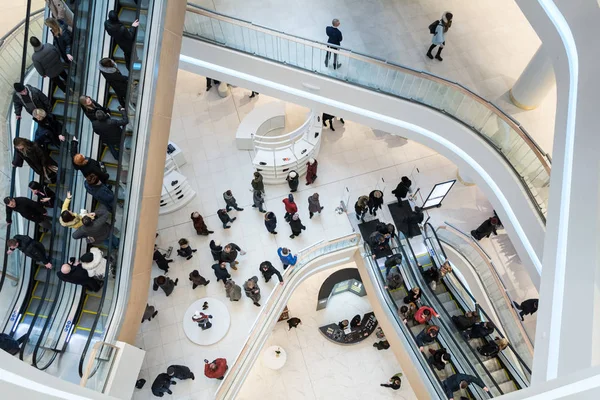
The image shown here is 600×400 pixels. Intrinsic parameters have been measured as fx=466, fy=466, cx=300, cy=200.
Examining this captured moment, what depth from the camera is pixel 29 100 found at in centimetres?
794

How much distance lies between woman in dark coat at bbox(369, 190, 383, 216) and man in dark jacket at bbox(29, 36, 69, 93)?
7.47 m

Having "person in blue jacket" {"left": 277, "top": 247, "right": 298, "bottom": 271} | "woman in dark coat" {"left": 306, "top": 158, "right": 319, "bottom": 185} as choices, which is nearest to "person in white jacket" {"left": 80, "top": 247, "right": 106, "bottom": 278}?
"person in blue jacket" {"left": 277, "top": 247, "right": 298, "bottom": 271}

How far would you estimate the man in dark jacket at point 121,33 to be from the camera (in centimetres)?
793

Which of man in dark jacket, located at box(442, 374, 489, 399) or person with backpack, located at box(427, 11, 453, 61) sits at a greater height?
person with backpack, located at box(427, 11, 453, 61)

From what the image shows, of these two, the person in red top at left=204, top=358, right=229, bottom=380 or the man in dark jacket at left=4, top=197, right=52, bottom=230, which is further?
the person in red top at left=204, top=358, right=229, bottom=380

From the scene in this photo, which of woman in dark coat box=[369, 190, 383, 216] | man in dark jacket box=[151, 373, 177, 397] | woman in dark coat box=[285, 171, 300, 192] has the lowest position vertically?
man in dark jacket box=[151, 373, 177, 397]

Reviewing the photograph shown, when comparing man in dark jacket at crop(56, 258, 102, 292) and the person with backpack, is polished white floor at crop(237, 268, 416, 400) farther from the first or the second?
the person with backpack

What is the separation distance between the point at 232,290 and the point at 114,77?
572cm

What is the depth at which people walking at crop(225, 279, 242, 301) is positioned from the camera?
11355 mm

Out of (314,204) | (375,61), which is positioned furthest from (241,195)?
(375,61)

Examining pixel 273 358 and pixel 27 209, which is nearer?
pixel 27 209

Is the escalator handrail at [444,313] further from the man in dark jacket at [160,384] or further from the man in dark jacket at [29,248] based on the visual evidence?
the man in dark jacket at [29,248]

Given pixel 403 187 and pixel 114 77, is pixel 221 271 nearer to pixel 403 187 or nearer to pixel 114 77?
pixel 114 77

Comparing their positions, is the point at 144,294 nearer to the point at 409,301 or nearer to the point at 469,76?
the point at 409,301
